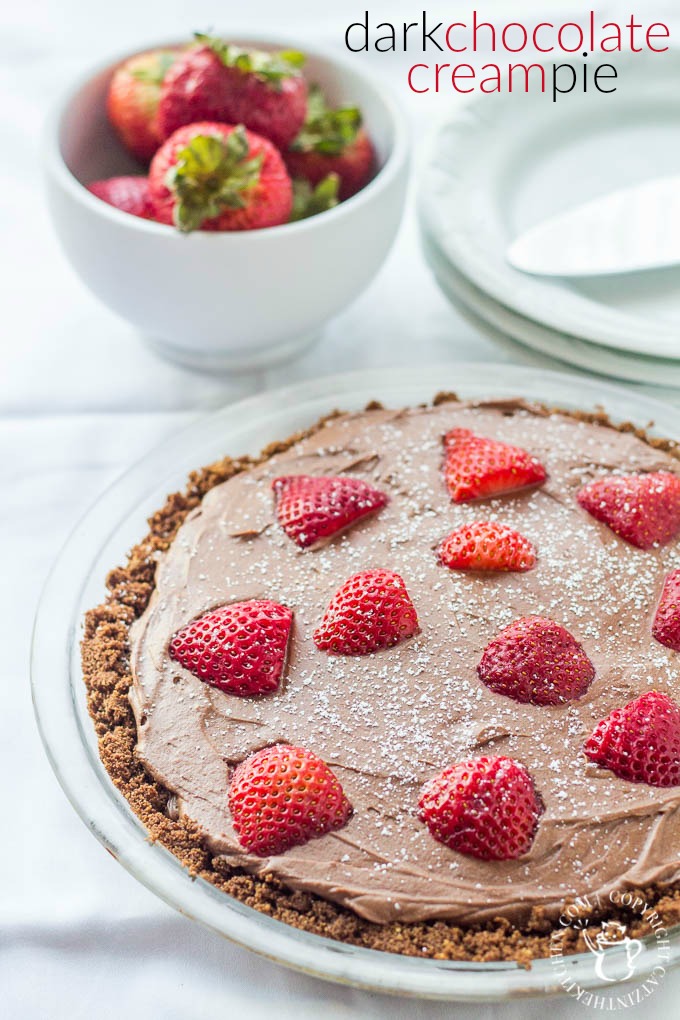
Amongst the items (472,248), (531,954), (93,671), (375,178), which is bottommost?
(531,954)

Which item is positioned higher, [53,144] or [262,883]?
[53,144]

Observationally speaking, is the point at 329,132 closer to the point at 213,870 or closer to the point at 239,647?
the point at 239,647

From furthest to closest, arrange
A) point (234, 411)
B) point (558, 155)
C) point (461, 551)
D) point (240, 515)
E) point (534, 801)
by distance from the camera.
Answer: point (558, 155), point (234, 411), point (240, 515), point (461, 551), point (534, 801)

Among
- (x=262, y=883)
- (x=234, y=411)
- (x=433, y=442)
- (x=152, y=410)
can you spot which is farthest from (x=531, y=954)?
(x=152, y=410)

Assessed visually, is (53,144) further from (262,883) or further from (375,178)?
(262,883)

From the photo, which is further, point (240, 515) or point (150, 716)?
point (240, 515)

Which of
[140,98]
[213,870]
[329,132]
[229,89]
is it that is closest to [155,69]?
[140,98]

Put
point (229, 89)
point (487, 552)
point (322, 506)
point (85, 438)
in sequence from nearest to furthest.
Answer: point (487, 552) < point (322, 506) < point (229, 89) < point (85, 438)
